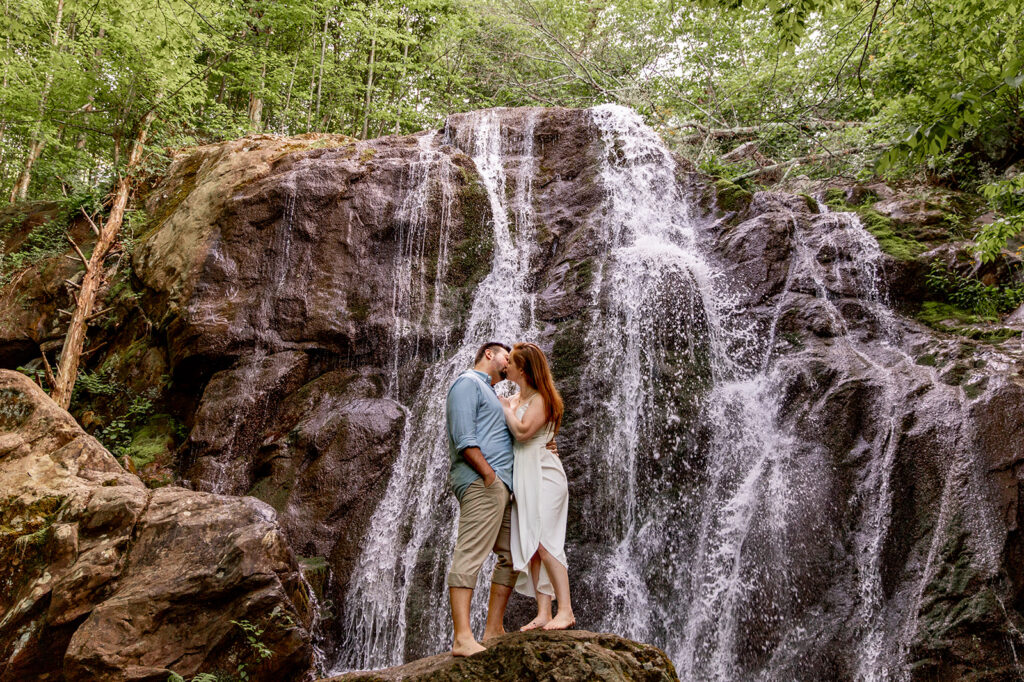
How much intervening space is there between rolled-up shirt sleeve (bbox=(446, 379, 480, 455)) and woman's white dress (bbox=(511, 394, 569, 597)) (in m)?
0.33

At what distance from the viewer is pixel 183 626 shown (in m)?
4.75

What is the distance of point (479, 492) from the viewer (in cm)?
362

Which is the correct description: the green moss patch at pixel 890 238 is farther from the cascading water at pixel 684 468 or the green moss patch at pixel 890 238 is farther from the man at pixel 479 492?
the man at pixel 479 492

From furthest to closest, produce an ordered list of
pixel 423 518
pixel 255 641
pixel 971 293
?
pixel 971 293 → pixel 423 518 → pixel 255 641

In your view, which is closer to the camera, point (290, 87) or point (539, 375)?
point (539, 375)

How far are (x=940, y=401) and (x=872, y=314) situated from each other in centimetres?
197

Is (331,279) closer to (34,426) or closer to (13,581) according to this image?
(34,426)

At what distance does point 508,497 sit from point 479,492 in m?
0.18

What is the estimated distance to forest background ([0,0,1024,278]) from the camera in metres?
9.73

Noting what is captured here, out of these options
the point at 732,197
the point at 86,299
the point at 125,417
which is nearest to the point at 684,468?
the point at 732,197

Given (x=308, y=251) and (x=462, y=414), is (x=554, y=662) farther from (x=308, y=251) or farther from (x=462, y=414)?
(x=308, y=251)

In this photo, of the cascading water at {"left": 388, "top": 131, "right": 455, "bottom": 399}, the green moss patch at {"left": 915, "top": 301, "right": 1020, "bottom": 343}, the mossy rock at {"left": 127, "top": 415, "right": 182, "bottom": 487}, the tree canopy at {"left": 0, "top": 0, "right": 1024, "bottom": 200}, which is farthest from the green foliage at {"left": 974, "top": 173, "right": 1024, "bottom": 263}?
the mossy rock at {"left": 127, "top": 415, "right": 182, "bottom": 487}

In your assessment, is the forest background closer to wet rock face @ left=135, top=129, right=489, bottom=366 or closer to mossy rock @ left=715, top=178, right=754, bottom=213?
mossy rock @ left=715, top=178, right=754, bottom=213

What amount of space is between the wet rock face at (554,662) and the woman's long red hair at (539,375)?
3.72ft
